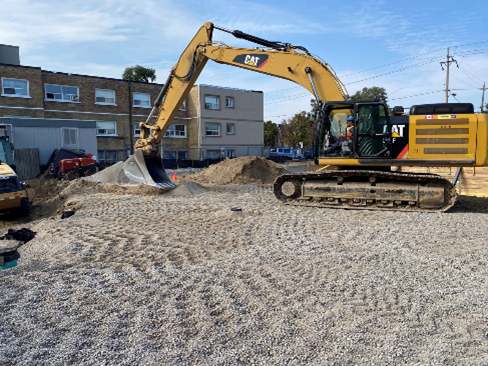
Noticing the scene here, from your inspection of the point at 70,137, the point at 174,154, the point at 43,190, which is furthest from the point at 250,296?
the point at 174,154

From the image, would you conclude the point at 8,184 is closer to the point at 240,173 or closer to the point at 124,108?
the point at 240,173

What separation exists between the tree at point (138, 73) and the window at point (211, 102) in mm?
19704

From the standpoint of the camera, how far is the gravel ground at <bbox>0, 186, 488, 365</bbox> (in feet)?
9.75

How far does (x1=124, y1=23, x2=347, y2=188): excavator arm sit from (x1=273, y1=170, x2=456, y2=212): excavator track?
2077 millimetres

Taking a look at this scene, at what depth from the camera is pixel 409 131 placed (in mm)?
8703

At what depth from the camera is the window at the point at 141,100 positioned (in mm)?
32719

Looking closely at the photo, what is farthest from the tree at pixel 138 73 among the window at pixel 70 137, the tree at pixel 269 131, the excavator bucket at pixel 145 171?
the excavator bucket at pixel 145 171

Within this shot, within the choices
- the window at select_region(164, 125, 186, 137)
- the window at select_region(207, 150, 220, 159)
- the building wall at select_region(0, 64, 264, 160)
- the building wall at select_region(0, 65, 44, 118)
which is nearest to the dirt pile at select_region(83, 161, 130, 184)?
the building wall at select_region(0, 64, 264, 160)

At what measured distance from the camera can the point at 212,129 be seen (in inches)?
1452

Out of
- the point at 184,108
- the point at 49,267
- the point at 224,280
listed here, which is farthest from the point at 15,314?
the point at 184,108

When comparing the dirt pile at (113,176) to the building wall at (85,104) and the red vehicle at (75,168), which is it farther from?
the building wall at (85,104)

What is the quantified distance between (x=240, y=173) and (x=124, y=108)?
753 inches

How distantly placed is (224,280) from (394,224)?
4403mm

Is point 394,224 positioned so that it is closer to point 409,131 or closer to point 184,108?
point 409,131
